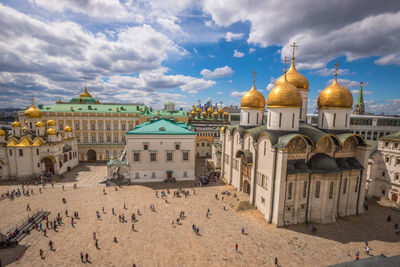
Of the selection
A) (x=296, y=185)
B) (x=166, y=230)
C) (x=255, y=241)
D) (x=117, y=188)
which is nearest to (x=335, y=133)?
(x=296, y=185)

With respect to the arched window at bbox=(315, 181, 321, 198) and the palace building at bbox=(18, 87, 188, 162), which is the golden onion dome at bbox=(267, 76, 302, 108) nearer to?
the arched window at bbox=(315, 181, 321, 198)

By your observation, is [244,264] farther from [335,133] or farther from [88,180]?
[88,180]

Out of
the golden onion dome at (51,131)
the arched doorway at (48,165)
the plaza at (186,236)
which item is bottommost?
the plaza at (186,236)

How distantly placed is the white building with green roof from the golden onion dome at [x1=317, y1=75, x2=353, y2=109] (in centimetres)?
1907

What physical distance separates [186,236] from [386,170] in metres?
27.8

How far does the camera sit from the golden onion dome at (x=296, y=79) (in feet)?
89.7

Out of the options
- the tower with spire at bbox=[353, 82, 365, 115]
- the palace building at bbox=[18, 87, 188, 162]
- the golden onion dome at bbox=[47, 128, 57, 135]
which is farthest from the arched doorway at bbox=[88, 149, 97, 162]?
the tower with spire at bbox=[353, 82, 365, 115]

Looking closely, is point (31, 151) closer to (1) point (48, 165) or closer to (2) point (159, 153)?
(1) point (48, 165)

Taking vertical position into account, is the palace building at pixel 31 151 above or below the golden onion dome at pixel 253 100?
below

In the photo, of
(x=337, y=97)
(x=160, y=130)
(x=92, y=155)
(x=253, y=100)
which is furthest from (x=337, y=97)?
(x=92, y=155)

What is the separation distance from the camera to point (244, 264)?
609 inches

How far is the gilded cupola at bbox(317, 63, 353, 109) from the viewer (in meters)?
23.5

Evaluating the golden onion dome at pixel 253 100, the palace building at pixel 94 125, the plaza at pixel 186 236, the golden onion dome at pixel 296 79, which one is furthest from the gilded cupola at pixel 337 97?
the palace building at pixel 94 125

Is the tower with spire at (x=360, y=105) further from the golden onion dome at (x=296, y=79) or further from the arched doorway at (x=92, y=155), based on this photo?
the arched doorway at (x=92, y=155)
